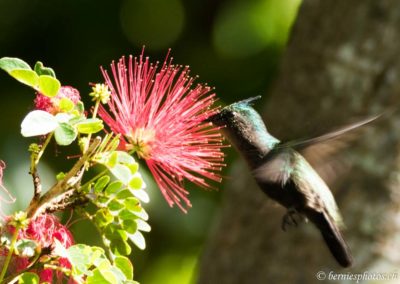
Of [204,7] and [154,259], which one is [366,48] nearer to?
[204,7]

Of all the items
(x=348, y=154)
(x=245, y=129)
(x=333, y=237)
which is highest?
(x=245, y=129)

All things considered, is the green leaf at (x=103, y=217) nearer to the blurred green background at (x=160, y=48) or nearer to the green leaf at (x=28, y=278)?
the green leaf at (x=28, y=278)

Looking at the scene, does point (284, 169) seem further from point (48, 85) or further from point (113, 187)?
point (48, 85)

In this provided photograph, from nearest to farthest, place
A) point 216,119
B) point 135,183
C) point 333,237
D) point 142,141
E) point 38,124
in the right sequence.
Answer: point 38,124
point 135,183
point 142,141
point 216,119
point 333,237

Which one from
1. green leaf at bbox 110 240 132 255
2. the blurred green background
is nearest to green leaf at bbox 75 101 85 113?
green leaf at bbox 110 240 132 255

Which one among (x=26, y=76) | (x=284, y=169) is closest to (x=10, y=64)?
(x=26, y=76)

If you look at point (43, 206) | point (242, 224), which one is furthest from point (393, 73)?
point (43, 206)
